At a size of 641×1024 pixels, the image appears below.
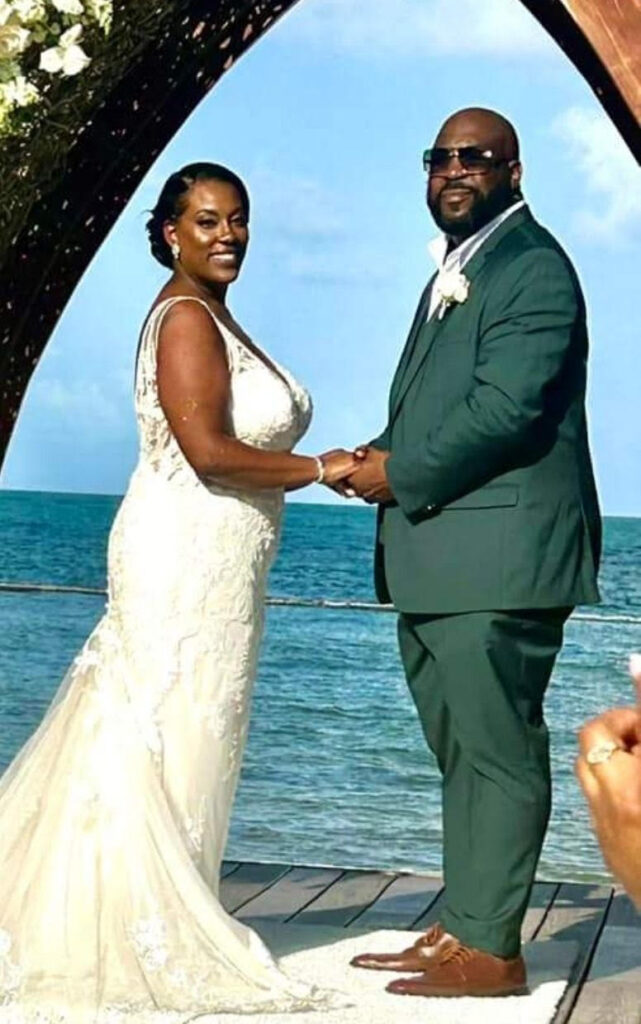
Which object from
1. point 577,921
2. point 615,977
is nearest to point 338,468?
point 615,977

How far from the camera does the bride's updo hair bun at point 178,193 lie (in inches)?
163

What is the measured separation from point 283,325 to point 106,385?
8.95 feet

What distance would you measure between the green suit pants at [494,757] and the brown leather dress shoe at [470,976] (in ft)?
0.08

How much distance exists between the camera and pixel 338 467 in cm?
408

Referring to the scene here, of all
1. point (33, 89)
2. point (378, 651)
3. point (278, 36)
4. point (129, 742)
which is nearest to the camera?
point (33, 89)

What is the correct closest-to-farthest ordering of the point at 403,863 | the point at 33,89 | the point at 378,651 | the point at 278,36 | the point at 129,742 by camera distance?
the point at 33,89
the point at 129,742
the point at 403,863
the point at 378,651
the point at 278,36

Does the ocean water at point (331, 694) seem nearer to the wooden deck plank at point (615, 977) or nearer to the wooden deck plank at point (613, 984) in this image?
the wooden deck plank at point (615, 977)

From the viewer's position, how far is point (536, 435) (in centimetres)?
399

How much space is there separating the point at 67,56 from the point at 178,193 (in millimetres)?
449

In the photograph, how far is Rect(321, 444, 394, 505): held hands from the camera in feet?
13.4

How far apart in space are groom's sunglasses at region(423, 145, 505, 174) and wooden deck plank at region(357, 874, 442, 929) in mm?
1698

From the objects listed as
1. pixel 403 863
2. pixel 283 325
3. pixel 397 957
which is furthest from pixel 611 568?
pixel 397 957

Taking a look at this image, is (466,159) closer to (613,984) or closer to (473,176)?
(473,176)

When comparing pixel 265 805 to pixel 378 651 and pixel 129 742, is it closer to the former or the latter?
pixel 129 742
